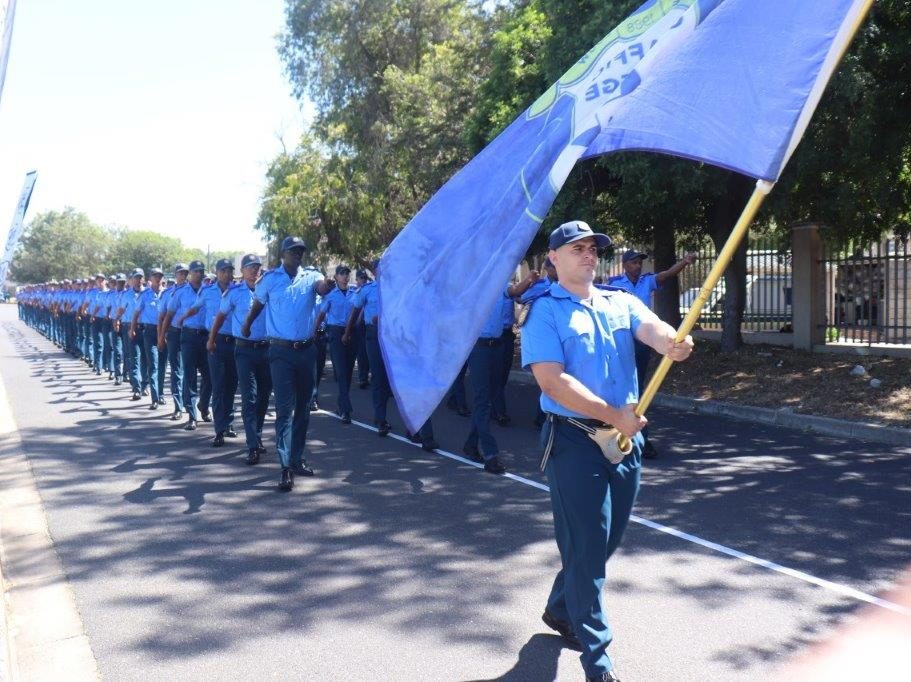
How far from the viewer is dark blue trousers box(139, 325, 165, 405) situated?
1391cm

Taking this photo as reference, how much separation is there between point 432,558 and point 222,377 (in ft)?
16.7

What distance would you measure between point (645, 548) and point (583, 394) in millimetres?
2676

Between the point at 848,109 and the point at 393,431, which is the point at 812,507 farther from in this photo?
the point at 848,109

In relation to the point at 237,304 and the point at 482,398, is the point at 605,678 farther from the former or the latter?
the point at 237,304

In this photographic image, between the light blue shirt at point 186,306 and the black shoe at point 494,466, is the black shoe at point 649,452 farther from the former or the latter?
the light blue shirt at point 186,306

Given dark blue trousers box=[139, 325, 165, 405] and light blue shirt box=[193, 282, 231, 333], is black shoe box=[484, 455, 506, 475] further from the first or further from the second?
dark blue trousers box=[139, 325, 165, 405]

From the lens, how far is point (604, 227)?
19.1 meters

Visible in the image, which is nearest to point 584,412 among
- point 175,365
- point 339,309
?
point 175,365

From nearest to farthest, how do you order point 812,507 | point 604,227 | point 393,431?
1. point 812,507
2. point 393,431
3. point 604,227

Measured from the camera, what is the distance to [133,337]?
14.9 metres

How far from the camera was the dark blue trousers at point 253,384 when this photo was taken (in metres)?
9.14

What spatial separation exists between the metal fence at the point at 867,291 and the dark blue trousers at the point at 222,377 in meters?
10.6

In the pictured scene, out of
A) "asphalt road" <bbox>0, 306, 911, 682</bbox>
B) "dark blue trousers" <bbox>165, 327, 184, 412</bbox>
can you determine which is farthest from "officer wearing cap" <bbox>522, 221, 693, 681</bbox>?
"dark blue trousers" <bbox>165, 327, 184, 412</bbox>

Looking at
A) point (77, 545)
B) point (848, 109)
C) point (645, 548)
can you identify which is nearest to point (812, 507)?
point (645, 548)
